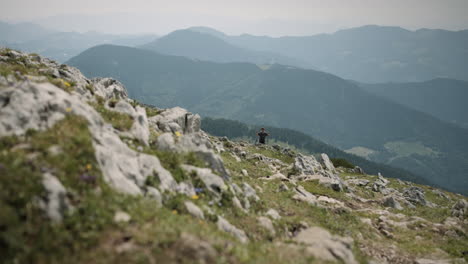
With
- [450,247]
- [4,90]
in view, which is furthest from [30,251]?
[450,247]

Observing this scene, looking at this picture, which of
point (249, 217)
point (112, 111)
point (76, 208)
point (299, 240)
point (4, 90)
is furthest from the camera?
point (112, 111)

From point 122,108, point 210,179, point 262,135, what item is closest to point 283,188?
point 210,179

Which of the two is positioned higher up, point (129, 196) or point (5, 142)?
point (5, 142)

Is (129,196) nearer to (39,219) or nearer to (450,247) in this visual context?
(39,219)

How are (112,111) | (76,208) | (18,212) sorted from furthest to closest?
(112,111) < (76,208) < (18,212)

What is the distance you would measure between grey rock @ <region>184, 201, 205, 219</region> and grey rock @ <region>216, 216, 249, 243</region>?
0.92 meters

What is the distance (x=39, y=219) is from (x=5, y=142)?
4.33m

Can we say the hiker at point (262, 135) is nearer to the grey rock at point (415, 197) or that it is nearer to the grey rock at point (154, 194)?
the grey rock at point (415, 197)

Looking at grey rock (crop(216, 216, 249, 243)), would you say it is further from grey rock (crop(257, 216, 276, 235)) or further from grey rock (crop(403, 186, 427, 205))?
grey rock (crop(403, 186, 427, 205))

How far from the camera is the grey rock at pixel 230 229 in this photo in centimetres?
1214

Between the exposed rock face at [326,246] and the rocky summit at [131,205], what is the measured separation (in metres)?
0.06

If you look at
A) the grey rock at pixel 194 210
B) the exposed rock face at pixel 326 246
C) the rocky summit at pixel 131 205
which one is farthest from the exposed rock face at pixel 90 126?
the exposed rock face at pixel 326 246

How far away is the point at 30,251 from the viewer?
6996 mm

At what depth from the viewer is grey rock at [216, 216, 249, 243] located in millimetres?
12141
